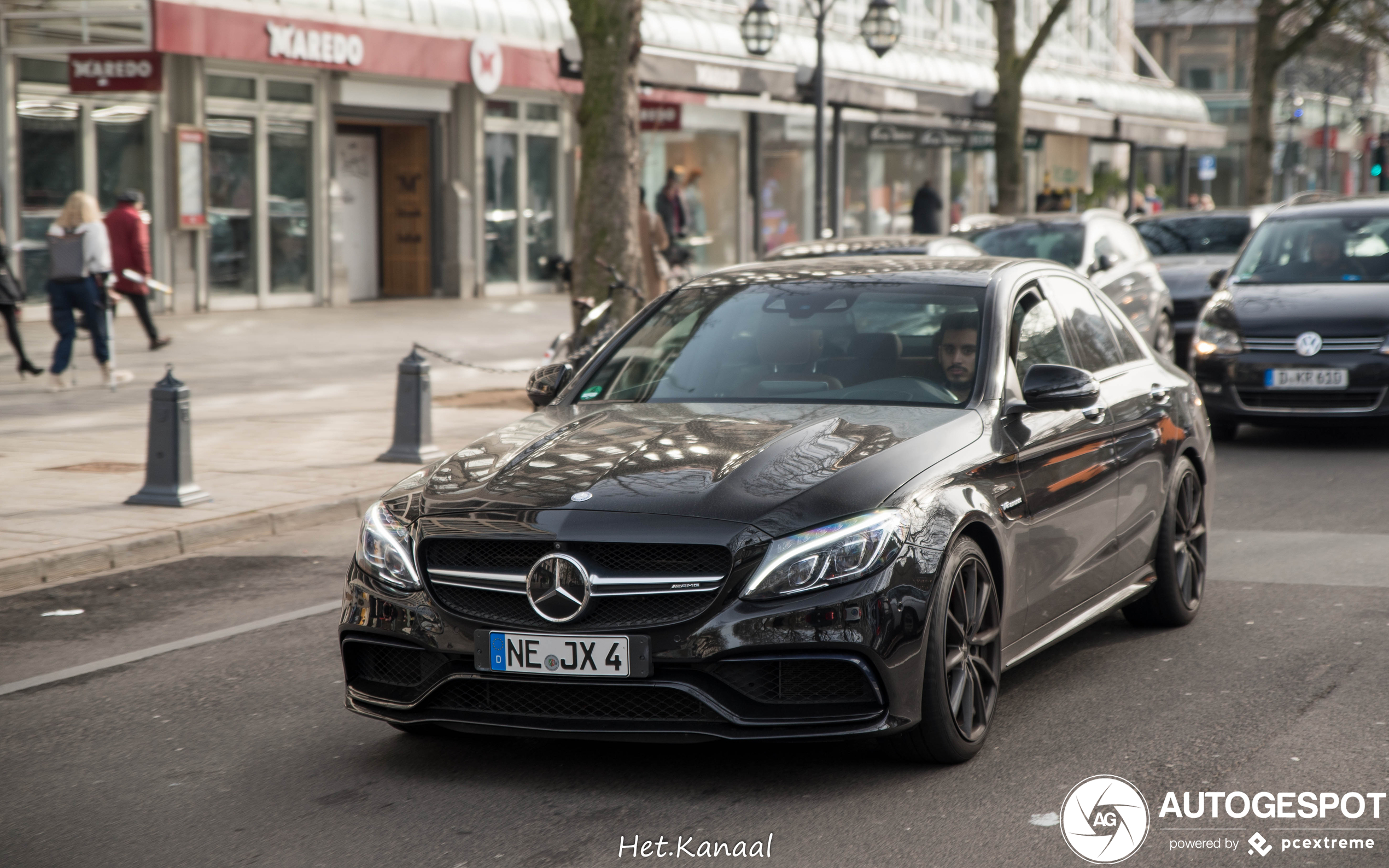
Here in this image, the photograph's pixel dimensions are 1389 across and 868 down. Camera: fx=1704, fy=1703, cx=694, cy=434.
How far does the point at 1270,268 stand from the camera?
13.5 metres

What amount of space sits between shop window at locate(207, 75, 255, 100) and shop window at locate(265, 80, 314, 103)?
13.3 inches

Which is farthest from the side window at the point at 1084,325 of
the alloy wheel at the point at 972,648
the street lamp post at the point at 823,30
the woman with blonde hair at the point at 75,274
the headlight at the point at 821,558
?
the street lamp post at the point at 823,30

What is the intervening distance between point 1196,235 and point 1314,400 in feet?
28.6

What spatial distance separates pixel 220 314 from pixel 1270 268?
15.7m

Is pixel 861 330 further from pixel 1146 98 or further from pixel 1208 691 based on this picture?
pixel 1146 98

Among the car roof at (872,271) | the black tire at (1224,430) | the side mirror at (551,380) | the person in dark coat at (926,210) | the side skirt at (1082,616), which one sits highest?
the person in dark coat at (926,210)

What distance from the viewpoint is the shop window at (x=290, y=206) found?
25.8 metres

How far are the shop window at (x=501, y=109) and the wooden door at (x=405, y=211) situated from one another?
1.25m

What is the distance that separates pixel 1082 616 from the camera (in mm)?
5887

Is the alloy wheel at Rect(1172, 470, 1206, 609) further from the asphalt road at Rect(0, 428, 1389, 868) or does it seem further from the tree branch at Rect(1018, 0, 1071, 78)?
the tree branch at Rect(1018, 0, 1071, 78)

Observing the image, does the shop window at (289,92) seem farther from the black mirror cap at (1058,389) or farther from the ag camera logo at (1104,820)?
the ag camera logo at (1104,820)

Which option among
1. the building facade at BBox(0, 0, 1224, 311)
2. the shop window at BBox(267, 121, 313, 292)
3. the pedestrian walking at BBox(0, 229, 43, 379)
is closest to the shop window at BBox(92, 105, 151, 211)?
the building facade at BBox(0, 0, 1224, 311)

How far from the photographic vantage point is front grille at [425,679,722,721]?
451cm

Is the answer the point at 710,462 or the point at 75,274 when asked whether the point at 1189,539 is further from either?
the point at 75,274
